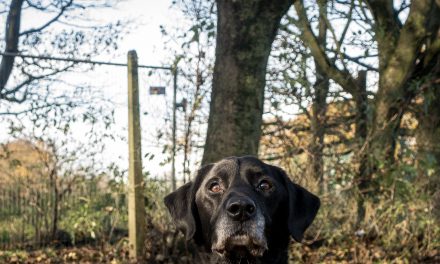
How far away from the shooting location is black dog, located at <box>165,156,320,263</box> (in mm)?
4238

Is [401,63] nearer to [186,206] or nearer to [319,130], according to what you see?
[319,130]

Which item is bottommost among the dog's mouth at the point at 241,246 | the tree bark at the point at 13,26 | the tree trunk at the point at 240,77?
the dog's mouth at the point at 241,246

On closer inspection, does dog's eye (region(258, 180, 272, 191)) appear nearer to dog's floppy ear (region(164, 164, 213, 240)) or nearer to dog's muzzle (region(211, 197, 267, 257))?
dog's muzzle (region(211, 197, 267, 257))

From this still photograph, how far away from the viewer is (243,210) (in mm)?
4152

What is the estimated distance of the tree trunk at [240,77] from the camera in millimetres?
6926

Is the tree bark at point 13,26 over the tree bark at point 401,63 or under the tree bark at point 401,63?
over

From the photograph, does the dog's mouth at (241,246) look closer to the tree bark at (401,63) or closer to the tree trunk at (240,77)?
the tree trunk at (240,77)

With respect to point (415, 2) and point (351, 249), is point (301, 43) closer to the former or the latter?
point (415, 2)

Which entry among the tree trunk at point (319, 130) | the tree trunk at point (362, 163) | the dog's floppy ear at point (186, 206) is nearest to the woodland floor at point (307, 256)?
the tree trunk at point (362, 163)

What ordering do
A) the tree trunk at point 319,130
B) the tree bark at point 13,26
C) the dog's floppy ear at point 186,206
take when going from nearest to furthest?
the dog's floppy ear at point 186,206
the tree trunk at point 319,130
the tree bark at point 13,26

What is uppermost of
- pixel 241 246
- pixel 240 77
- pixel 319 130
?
pixel 240 77

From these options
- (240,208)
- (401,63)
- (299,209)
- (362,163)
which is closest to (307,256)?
(362,163)

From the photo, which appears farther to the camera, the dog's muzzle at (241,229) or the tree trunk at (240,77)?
the tree trunk at (240,77)

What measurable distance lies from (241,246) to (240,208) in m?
0.35
